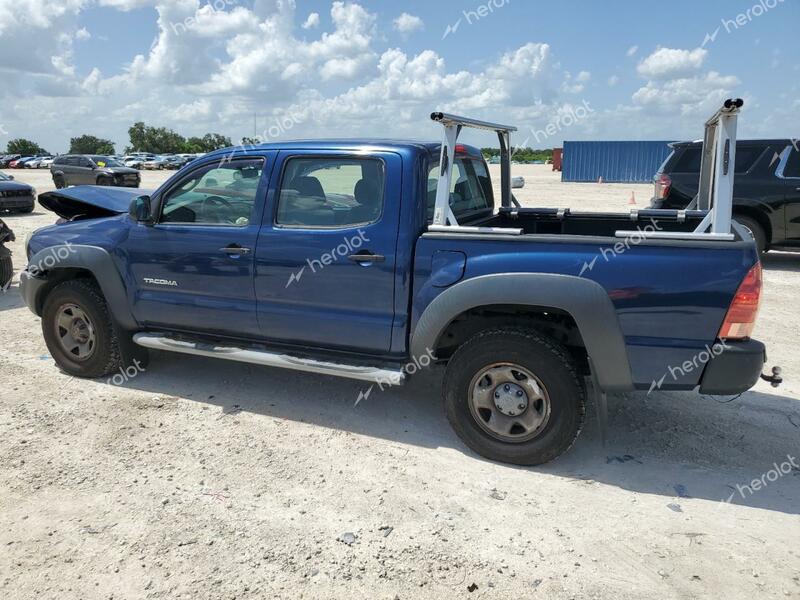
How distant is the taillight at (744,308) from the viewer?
3064 millimetres

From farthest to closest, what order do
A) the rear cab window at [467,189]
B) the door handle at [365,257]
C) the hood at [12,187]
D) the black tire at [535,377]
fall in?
the hood at [12,187]
the rear cab window at [467,189]
the door handle at [365,257]
the black tire at [535,377]

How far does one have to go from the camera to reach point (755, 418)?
4.21 metres

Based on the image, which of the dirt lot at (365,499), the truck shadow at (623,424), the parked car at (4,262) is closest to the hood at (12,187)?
the parked car at (4,262)

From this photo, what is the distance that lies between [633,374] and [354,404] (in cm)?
198

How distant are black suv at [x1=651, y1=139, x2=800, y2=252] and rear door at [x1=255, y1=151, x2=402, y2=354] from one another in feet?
Answer: 21.7

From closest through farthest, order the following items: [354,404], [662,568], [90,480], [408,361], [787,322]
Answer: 1. [662,568]
2. [90,480]
3. [408,361]
4. [354,404]
5. [787,322]

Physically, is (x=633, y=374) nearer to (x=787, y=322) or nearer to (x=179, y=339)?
(x=179, y=339)

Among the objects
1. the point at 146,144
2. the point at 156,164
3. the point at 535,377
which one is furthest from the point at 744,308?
Result: the point at 146,144

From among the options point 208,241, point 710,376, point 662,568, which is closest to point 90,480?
point 208,241

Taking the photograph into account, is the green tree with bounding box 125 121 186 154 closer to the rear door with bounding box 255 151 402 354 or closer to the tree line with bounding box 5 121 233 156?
the tree line with bounding box 5 121 233 156

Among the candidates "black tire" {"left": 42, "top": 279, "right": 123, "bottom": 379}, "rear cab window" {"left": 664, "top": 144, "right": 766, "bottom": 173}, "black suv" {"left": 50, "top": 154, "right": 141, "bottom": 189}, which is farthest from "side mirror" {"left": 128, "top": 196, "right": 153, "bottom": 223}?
"black suv" {"left": 50, "top": 154, "right": 141, "bottom": 189}

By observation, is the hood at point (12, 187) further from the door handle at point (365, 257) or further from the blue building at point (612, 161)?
the blue building at point (612, 161)

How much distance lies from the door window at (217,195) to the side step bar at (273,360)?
0.86 meters

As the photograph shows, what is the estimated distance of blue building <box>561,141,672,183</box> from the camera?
114 ft
